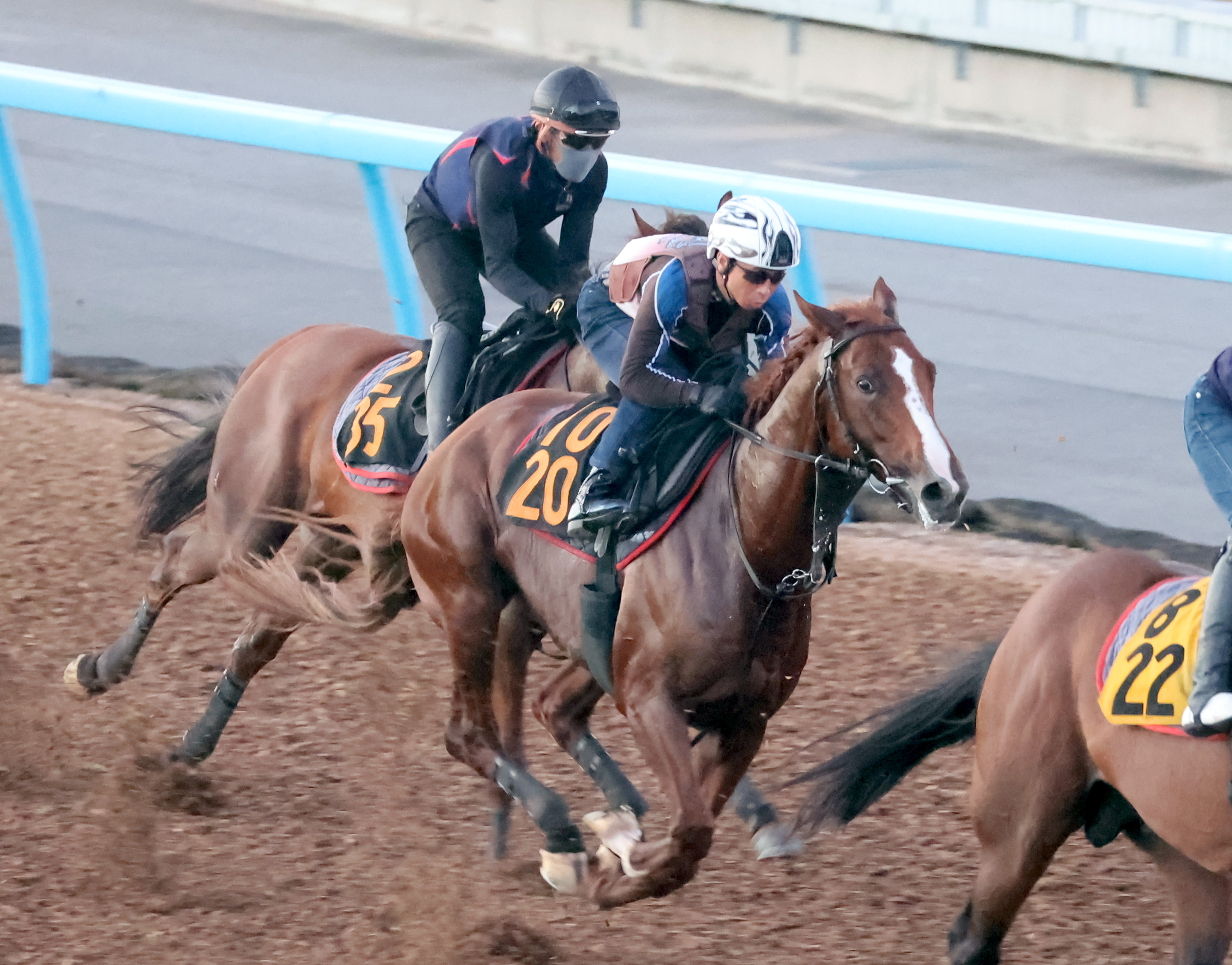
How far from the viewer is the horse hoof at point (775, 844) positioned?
5.01 meters

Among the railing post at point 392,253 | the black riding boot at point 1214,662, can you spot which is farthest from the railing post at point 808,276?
the black riding boot at point 1214,662

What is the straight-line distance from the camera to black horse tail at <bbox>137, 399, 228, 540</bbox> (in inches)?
254

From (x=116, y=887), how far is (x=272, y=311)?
6104mm

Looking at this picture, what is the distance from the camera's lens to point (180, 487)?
6457mm

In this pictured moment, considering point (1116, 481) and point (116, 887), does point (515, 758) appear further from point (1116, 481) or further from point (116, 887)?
point (1116, 481)

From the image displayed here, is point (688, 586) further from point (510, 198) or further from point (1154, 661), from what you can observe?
point (510, 198)

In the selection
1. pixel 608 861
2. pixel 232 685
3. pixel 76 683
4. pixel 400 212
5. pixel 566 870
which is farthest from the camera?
pixel 400 212

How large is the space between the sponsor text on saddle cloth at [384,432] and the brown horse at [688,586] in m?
0.46

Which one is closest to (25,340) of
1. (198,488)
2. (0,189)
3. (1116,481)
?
(0,189)

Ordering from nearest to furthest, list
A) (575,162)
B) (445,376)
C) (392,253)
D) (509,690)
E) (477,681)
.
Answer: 1. (477,681)
2. (509,690)
3. (575,162)
4. (445,376)
5. (392,253)

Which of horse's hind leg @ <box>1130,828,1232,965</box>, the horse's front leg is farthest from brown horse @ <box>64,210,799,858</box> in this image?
horse's hind leg @ <box>1130,828,1232,965</box>

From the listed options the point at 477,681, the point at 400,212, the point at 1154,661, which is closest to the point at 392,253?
the point at 400,212

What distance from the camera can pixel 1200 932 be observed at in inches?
155

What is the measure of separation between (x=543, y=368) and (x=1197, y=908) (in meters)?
2.53
